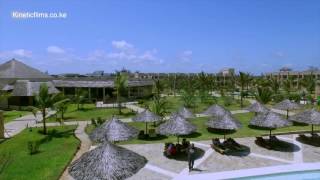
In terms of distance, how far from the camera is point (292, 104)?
2880 cm

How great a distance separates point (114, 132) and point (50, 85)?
3171cm

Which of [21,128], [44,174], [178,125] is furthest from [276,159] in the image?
[21,128]

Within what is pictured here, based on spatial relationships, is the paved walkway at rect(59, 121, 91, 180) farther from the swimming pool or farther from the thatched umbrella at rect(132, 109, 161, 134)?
the swimming pool

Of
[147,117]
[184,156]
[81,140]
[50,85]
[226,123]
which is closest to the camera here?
[184,156]

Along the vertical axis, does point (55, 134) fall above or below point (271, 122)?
below

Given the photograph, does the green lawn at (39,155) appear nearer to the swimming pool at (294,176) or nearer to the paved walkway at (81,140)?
the paved walkway at (81,140)

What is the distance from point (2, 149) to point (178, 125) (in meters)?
11.3

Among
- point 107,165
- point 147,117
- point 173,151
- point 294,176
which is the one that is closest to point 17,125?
point 147,117

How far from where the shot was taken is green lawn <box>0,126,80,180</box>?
14.8m

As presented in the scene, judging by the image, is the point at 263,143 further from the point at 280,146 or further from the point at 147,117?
the point at 147,117

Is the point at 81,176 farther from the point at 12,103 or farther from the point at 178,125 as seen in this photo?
the point at 12,103

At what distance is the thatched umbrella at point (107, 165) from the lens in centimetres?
1010

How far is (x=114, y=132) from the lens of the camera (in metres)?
17.8

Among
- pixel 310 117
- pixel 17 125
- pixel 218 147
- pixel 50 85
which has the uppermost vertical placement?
pixel 50 85
